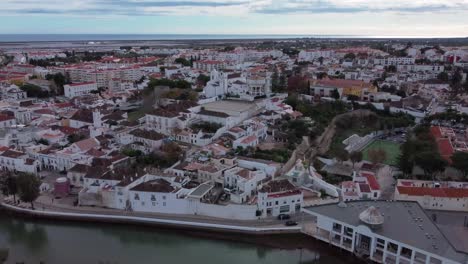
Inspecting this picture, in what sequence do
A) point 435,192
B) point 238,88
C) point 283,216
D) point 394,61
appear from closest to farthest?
point 283,216 → point 435,192 → point 238,88 → point 394,61

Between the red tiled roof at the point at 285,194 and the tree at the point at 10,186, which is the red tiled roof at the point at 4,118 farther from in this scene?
the red tiled roof at the point at 285,194

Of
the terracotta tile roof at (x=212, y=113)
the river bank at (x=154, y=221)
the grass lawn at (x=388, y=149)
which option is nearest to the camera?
the river bank at (x=154, y=221)

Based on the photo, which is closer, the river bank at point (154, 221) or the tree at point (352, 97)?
the river bank at point (154, 221)

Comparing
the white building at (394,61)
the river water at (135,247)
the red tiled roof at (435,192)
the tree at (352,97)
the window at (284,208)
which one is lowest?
the river water at (135,247)

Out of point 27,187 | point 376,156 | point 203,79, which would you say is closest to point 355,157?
point 376,156

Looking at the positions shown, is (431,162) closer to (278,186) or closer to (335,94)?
(278,186)

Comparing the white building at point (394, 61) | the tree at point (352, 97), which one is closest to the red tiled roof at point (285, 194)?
the tree at point (352, 97)

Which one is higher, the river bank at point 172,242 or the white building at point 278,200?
the white building at point 278,200

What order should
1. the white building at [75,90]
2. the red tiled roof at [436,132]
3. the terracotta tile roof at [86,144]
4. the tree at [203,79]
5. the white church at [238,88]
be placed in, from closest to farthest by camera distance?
the terracotta tile roof at [86,144]
the red tiled roof at [436,132]
the white church at [238,88]
the white building at [75,90]
the tree at [203,79]

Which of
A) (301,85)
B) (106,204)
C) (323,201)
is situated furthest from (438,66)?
(106,204)
